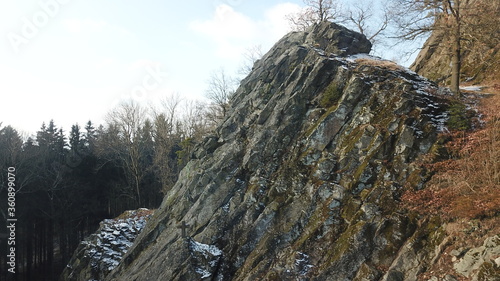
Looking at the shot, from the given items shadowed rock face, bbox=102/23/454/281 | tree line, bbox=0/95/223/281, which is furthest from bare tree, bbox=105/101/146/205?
shadowed rock face, bbox=102/23/454/281

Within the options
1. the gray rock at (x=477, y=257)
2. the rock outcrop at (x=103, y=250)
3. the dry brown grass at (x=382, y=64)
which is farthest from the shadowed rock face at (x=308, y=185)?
the rock outcrop at (x=103, y=250)

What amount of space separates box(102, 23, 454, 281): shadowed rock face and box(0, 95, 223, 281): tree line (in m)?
12.8

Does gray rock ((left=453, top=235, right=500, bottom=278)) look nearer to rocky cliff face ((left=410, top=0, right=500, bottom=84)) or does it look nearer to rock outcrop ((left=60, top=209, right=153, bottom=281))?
rocky cliff face ((left=410, top=0, right=500, bottom=84))

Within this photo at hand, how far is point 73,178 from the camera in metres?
34.0

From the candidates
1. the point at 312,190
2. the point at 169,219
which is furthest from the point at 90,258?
the point at 312,190

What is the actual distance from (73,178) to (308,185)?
30.9 m

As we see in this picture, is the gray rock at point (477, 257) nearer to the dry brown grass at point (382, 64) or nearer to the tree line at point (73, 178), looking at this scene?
the dry brown grass at point (382, 64)

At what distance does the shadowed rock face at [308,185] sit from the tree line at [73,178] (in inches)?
505

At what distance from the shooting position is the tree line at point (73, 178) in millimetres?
28641

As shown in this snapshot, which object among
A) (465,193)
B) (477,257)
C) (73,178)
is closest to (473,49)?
(465,193)

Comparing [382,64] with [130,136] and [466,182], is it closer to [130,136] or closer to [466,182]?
[466,182]

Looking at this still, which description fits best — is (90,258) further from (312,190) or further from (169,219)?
(312,190)

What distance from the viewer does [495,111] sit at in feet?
36.4

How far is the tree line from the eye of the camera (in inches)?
1128
